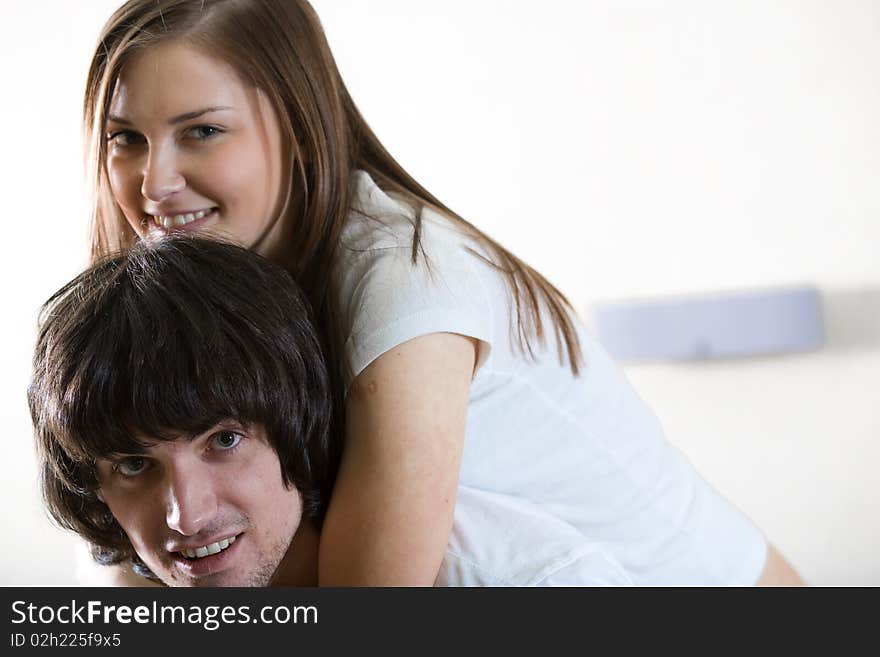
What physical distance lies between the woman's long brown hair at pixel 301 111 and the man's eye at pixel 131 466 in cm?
17

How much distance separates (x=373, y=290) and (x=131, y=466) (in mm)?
246

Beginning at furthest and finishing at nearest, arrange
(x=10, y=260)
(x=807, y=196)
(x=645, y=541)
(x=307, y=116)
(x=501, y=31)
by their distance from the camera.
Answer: (x=10, y=260) < (x=501, y=31) < (x=807, y=196) < (x=645, y=541) < (x=307, y=116)

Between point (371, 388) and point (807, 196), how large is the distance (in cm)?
181

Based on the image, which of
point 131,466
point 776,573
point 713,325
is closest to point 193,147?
point 131,466

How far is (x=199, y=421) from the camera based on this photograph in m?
0.82

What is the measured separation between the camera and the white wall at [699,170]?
7.81ft

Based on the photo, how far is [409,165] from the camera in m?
2.70

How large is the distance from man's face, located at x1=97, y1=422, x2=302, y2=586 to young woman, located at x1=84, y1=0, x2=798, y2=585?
0.06 meters

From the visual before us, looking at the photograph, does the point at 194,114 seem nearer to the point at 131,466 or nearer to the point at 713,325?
the point at 131,466

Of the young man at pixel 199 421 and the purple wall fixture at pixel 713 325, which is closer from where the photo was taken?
the young man at pixel 199 421

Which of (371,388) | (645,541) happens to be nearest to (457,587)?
(371,388)

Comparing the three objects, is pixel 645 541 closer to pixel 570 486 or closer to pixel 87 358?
pixel 570 486

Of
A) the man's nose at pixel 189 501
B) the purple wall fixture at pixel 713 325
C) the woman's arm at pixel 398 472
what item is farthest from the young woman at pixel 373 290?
the purple wall fixture at pixel 713 325

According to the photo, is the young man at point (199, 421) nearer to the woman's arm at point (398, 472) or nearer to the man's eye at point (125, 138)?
the woman's arm at point (398, 472)
